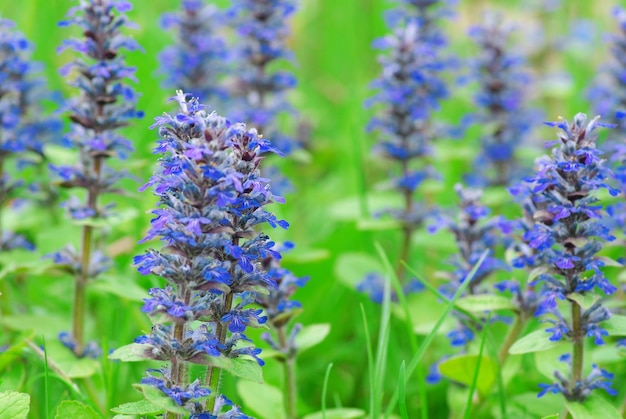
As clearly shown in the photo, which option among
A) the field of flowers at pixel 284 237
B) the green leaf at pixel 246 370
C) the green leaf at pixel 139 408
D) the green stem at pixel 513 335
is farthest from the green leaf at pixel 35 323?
the green stem at pixel 513 335

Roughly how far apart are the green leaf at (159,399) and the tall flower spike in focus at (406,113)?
6.96 feet

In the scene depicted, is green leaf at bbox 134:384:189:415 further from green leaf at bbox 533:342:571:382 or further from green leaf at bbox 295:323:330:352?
green leaf at bbox 533:342:571:382

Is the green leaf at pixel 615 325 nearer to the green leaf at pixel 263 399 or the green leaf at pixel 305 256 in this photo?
the green leaf at pixel 263 399

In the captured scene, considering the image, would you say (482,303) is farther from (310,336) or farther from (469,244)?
(310,336)

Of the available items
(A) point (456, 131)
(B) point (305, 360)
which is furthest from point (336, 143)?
(B) point (305, 360)

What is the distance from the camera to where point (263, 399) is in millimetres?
3768

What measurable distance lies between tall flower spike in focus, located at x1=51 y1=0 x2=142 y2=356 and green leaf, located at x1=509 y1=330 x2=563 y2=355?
205 cm

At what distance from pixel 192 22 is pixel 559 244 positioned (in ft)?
9.82

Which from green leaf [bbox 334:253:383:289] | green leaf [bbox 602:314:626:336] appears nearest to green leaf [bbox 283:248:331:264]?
green leaf [bbox 334:253:383:289]

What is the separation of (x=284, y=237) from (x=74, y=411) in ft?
8.25

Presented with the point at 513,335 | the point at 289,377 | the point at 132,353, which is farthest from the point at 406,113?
the point at 132,353

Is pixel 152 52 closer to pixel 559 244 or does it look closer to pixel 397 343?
pixel 397 343

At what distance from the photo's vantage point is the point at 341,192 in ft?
20.6

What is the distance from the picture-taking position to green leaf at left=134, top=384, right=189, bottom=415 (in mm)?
2551
